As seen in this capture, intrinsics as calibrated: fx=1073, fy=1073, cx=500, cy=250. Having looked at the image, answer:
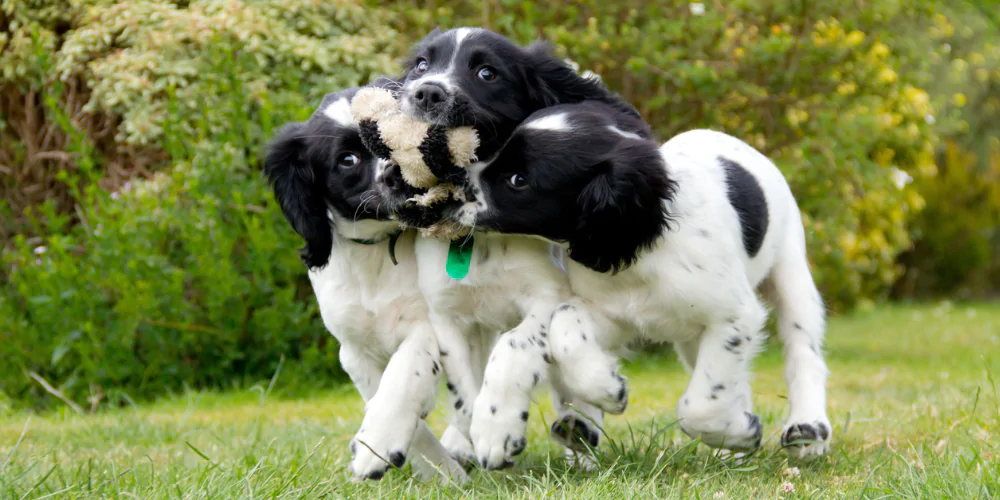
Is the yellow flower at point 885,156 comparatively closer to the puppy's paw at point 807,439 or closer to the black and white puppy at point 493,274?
the puppy's paw at point 807,439

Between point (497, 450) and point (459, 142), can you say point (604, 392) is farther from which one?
point (459, 142)

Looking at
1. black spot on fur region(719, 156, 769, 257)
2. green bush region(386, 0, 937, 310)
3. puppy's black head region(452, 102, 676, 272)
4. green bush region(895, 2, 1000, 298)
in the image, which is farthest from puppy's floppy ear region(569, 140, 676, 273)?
green bush region(895, 2, 1000, 298)

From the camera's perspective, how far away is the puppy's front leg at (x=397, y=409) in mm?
2791

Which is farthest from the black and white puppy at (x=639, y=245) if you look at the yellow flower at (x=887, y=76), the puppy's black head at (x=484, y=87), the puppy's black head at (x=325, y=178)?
the yellow flower at (x=887, y=76)

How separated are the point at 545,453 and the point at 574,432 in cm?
44

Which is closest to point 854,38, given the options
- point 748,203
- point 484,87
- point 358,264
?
point 748,203

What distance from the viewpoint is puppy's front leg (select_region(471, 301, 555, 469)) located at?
2.70 metres

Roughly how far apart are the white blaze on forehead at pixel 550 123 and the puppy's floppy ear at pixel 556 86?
0.33 metres

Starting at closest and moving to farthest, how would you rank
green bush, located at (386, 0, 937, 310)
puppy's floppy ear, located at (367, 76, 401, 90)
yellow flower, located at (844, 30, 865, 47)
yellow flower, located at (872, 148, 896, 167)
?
1. puppy's floppy ear, located at (367, 76, 401, 90)
2. green bush, located at (386, 0, 937, 310)
3. yellow flower, located at (844, 30, 865, 47)
4. yellow flower, located at (872, 148, 896, 167)

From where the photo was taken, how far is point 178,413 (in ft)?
16.1

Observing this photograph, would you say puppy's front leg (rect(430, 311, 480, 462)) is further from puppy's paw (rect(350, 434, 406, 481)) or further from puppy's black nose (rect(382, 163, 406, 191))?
puppy's black nose (rect(382, 163, 406, 191))

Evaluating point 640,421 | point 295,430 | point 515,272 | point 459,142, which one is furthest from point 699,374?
point 295,430

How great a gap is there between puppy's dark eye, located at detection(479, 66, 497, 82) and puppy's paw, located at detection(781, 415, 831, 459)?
1.34 m

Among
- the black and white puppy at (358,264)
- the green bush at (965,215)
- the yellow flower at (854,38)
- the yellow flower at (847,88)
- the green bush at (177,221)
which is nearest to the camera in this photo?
the black and white puppy at (358,264)
